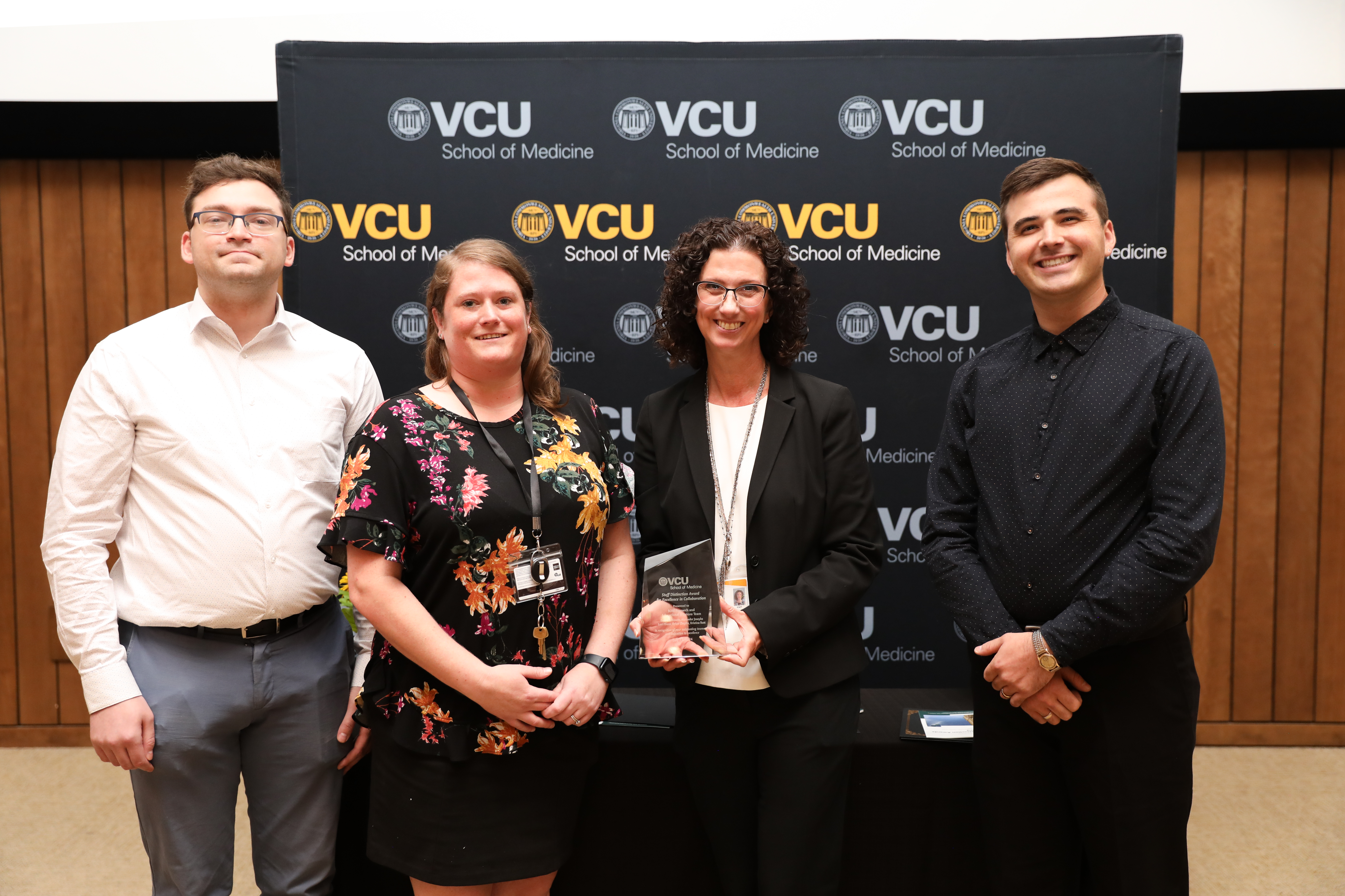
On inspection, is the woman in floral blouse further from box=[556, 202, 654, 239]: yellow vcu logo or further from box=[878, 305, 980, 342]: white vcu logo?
box=[878, 305, 980, 342]: white vcu logo

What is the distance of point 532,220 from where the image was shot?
2.82m

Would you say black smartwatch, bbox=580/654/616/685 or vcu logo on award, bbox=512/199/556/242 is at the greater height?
vcu logo on award, bbox=512/199/556/242

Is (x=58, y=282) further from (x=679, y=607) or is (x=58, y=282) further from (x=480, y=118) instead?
(x=679, y=607)

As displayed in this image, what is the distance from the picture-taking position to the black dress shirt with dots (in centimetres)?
158

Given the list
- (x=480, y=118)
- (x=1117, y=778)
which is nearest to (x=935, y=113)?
(x=480, y=118)

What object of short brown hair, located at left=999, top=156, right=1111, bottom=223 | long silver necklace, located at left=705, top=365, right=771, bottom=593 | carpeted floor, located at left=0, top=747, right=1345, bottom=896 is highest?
short brown hair, located at left=999, top=156, right=1111, bottom=223

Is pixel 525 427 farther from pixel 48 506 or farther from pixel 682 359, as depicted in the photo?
pixel 48 506

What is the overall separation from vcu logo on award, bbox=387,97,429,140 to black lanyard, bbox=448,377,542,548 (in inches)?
59.2

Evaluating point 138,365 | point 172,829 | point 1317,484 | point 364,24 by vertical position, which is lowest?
point 172,829

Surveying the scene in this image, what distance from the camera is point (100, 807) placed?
340 cm

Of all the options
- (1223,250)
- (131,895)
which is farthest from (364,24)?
(1223,250)

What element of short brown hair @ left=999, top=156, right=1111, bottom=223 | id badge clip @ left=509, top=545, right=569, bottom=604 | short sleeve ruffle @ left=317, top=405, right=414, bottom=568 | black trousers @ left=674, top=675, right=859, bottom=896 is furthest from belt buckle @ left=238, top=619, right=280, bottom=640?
short brown hair @ left=999, top=156, right=1111, bottom=223

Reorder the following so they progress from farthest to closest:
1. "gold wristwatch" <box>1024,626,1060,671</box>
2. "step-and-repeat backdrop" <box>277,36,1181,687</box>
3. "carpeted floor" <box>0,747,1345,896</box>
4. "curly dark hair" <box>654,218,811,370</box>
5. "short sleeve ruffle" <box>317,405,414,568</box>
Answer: "carpeted floor" <box>0,747,1345,896</box>, "step-and-repeat backdrop" <box>277,36,1181,687</box>, "curly dark hair" <box>654,218,811,370</box>, "gold wristwatch" <box>1024,626,1060,671</box>, "short sleeve ruffle" <box>317,405,414,568</box>

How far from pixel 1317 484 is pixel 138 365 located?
460 centimetres
